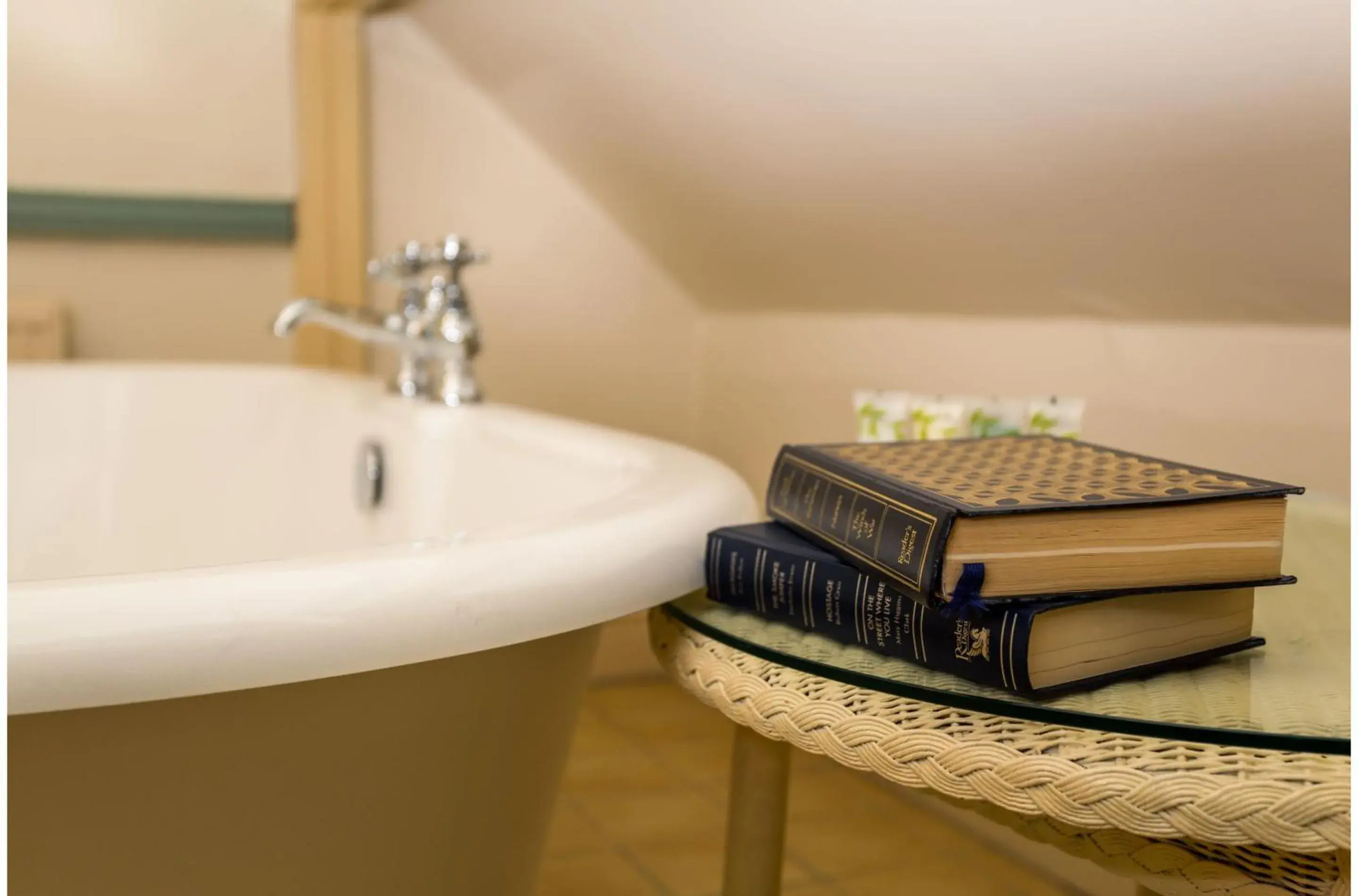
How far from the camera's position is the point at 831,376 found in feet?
6.01

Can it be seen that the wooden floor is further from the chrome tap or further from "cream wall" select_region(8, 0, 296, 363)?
"cream wall" select_region(8, 0, 296, 363)

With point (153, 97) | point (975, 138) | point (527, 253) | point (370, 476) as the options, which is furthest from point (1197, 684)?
point (153, 97)

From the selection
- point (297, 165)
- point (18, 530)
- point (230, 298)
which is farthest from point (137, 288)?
point (18, 530)

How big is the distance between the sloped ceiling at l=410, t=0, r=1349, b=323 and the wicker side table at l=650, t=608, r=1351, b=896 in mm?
604

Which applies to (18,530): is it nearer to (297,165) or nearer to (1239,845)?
(297,165)

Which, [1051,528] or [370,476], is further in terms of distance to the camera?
[370,476]

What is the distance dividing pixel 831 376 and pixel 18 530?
1128mm

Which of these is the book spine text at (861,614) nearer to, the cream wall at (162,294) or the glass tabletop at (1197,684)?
the glass tabletop at (1197,684)

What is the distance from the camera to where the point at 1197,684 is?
59cm

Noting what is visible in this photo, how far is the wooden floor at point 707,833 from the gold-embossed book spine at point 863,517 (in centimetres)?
84

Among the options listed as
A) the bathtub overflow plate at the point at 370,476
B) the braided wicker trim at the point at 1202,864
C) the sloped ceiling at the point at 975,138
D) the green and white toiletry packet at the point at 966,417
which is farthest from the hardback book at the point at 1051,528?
the bathtub overflow plate at the point at 370,476

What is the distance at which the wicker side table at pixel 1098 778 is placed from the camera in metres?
0.50

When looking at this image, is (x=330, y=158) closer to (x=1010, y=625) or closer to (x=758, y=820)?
(x=758, y=820)

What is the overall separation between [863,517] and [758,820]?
0.28 meters
